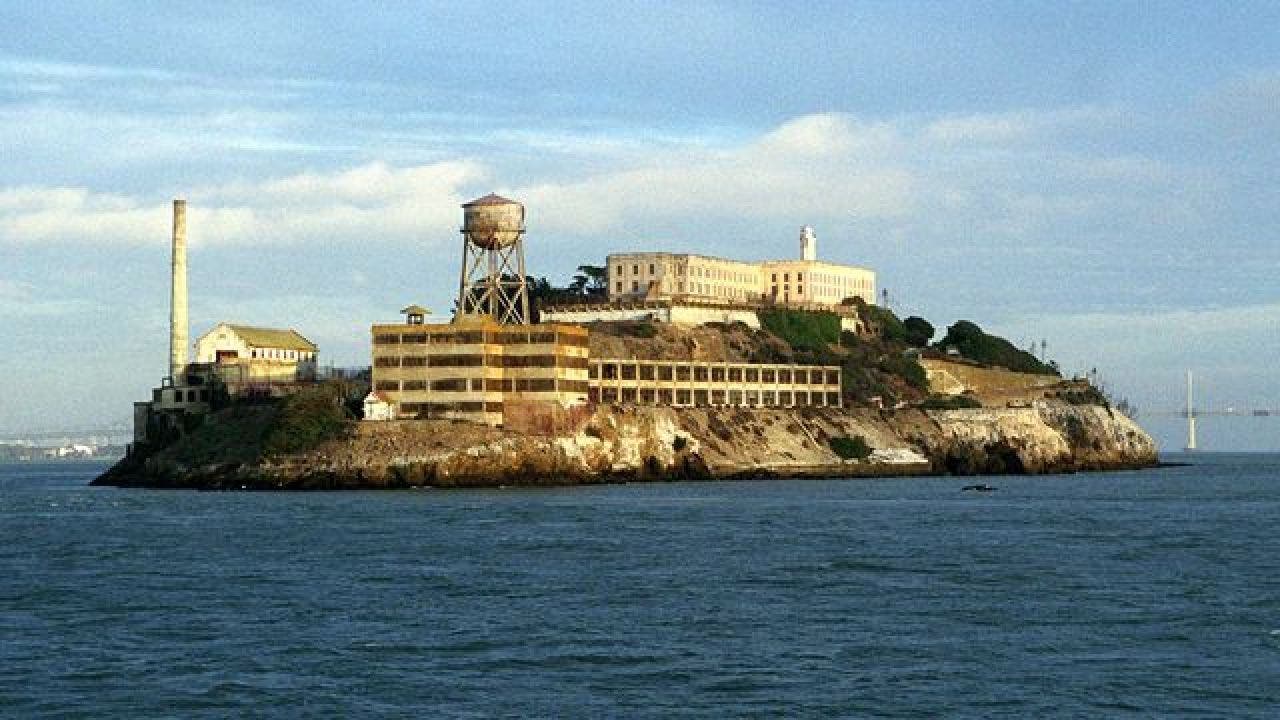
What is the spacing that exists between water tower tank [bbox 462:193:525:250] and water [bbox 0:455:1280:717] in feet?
235

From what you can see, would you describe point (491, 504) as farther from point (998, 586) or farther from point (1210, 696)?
point (1210, 696)

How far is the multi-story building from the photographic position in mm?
171000

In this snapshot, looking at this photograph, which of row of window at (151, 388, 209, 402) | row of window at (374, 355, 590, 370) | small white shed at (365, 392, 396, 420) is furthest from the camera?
row of window at (151, 388, 209, 402)

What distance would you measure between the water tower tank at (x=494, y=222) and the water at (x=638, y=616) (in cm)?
7159

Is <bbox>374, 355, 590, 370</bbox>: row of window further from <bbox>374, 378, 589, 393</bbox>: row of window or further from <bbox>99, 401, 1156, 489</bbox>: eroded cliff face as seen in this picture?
<bbox>99, 401, 1156, 489</bbox>: eroded cliff face

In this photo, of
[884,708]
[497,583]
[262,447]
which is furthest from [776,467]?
[884,708]

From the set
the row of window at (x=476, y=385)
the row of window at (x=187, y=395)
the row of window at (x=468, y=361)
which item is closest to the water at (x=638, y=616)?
the row of window at (x=476, y=385)

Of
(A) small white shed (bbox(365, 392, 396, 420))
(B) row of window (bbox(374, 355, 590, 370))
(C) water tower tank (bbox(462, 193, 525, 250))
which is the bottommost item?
(A) small white shed (bbox(365, 392, 396, 420))

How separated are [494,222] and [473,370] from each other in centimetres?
2144

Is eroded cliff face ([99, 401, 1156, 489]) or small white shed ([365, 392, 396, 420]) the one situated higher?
small white shed ([365, 392, 396, 420])

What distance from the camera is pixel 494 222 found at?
188 metres

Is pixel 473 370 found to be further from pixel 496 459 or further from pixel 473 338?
pixel 496 459

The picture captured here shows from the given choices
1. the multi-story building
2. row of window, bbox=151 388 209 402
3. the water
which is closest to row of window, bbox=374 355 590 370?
the multi-story building

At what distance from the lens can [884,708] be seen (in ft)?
159
